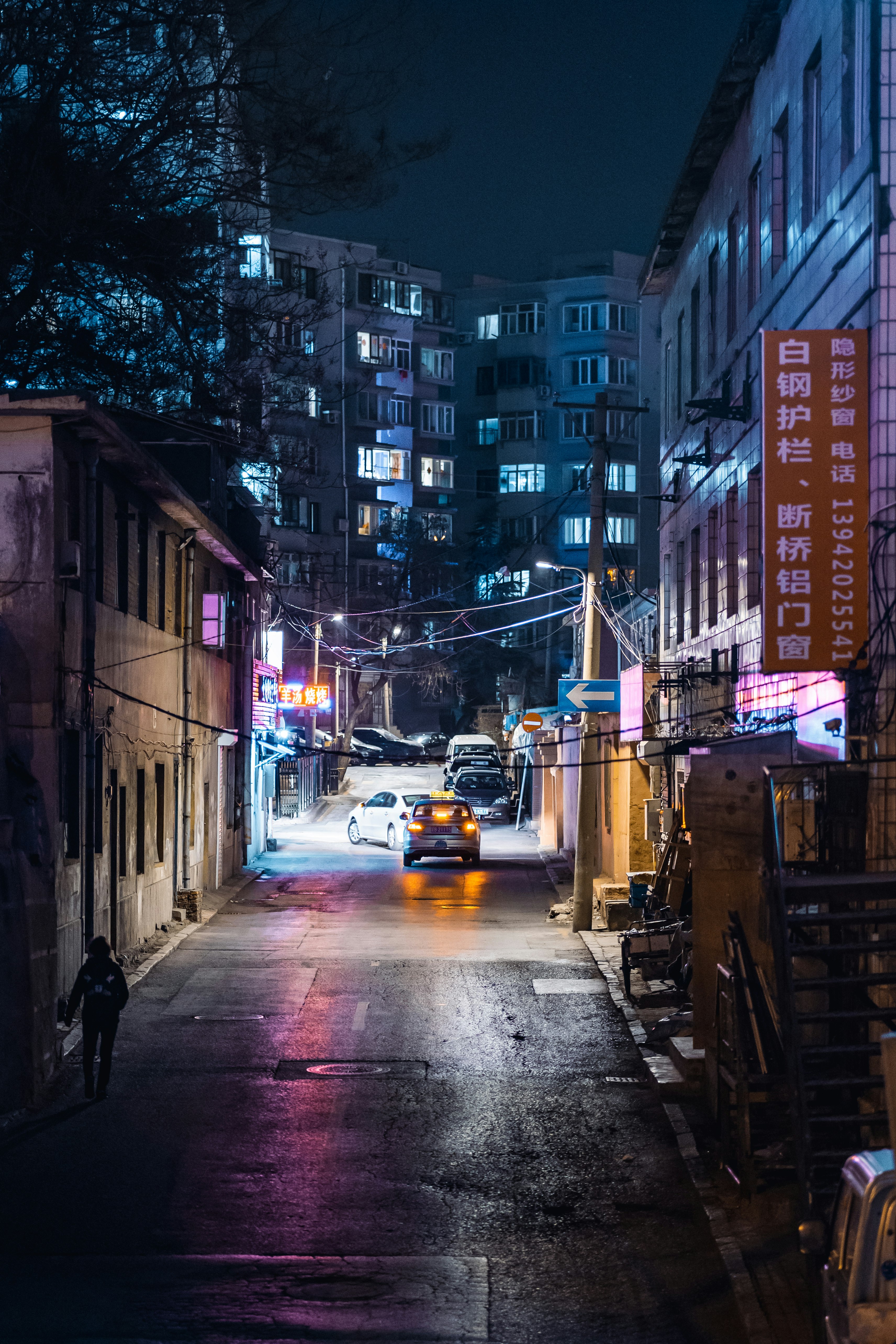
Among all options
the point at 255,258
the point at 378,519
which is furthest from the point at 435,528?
the point at 255,258

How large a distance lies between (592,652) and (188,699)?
298 inches

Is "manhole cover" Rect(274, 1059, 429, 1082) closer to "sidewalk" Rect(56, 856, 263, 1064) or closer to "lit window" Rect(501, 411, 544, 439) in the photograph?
"sidewalk" Rect(56, 856, 263, 1064)

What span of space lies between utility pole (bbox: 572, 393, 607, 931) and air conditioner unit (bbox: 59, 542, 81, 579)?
1037 centimetres

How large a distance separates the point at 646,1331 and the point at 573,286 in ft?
247

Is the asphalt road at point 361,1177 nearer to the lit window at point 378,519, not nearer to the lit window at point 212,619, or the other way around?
the lit window at point 212,619

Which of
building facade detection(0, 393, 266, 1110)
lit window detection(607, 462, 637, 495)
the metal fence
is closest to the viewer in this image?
building facade detection(0, 393, 266, 1110)

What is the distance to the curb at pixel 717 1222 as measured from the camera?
7949 mm

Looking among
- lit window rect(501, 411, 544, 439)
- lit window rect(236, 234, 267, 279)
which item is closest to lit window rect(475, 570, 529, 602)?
lit window rect(501, 411, 544, 439)

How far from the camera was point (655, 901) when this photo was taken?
857 inches

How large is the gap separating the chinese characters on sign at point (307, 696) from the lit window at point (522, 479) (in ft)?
99.2

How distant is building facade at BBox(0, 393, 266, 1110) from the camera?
13891mm

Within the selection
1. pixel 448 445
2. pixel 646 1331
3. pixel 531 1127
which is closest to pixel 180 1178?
pixel 531 1127

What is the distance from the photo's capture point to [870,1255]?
511 centimetres

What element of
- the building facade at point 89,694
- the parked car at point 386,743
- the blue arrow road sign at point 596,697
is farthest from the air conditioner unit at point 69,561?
the parked car at point 386,743
